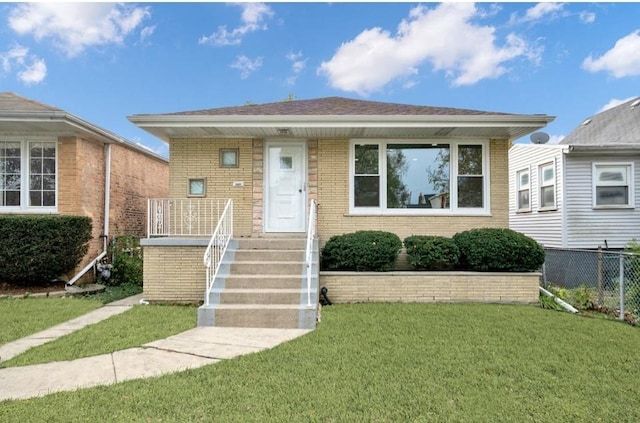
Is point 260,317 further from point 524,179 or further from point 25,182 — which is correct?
point 524,179

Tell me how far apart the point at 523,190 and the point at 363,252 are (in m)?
9.25

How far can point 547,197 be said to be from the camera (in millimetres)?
12250

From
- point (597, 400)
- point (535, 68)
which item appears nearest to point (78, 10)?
point (597, 400)

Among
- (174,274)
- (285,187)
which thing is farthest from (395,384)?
(285,187)

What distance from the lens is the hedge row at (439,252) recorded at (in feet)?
23.5

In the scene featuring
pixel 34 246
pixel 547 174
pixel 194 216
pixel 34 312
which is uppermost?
pixel 547 174

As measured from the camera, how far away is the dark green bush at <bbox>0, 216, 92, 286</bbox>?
25.4 ft

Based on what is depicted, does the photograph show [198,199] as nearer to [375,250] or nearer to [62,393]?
[375,250]

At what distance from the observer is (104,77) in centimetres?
1883

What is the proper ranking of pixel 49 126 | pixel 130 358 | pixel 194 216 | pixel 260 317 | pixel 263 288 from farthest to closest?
pixel 194 216 → pixel 49 126 → pixel 263 288 → pixel 260 317 → pixel 130 358

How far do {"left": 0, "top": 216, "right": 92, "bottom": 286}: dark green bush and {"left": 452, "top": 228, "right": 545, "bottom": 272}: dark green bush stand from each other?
788cm

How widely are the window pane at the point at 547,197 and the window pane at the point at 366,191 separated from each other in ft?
21.8

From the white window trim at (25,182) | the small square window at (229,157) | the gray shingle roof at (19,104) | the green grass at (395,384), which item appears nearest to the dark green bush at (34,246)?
the white window trim at (25,182)

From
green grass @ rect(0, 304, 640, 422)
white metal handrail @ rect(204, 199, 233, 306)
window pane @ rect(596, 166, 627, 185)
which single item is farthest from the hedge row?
window pane @ rect(596, 166, 627, 185)
